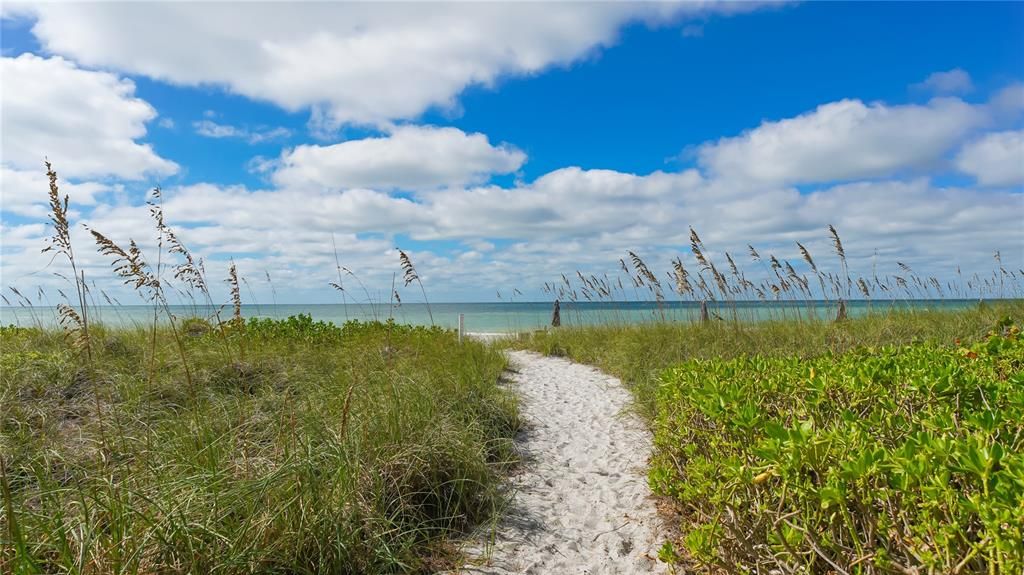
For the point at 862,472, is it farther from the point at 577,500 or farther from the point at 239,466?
the point at 239,466

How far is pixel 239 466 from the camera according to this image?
8.79 feet

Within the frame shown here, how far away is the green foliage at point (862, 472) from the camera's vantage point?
1333 millimetres

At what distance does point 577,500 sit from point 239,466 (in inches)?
83.5

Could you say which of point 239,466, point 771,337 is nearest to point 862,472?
point 239,466

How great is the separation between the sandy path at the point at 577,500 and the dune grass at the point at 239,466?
0.25 m

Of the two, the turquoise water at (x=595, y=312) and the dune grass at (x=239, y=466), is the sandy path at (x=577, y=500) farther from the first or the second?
the turquoise water at (x=595, y=312)

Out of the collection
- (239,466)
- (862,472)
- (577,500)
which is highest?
(862,472)

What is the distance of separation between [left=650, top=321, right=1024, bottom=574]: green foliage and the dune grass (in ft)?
4.53

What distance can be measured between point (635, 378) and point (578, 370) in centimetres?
181

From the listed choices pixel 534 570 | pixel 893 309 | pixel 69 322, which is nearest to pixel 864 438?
pixel 534 570

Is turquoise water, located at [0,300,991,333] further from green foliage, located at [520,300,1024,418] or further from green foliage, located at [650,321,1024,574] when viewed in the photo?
green foliage, located at [650,321,1024,574]

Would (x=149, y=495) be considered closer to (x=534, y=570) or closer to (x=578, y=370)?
(x=534, y=570)

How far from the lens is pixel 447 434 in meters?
3.57

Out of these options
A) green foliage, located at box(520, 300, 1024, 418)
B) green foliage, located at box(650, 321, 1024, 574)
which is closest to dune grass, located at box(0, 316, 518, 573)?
green foliage, located at box(650, 321, 1024, 574)
